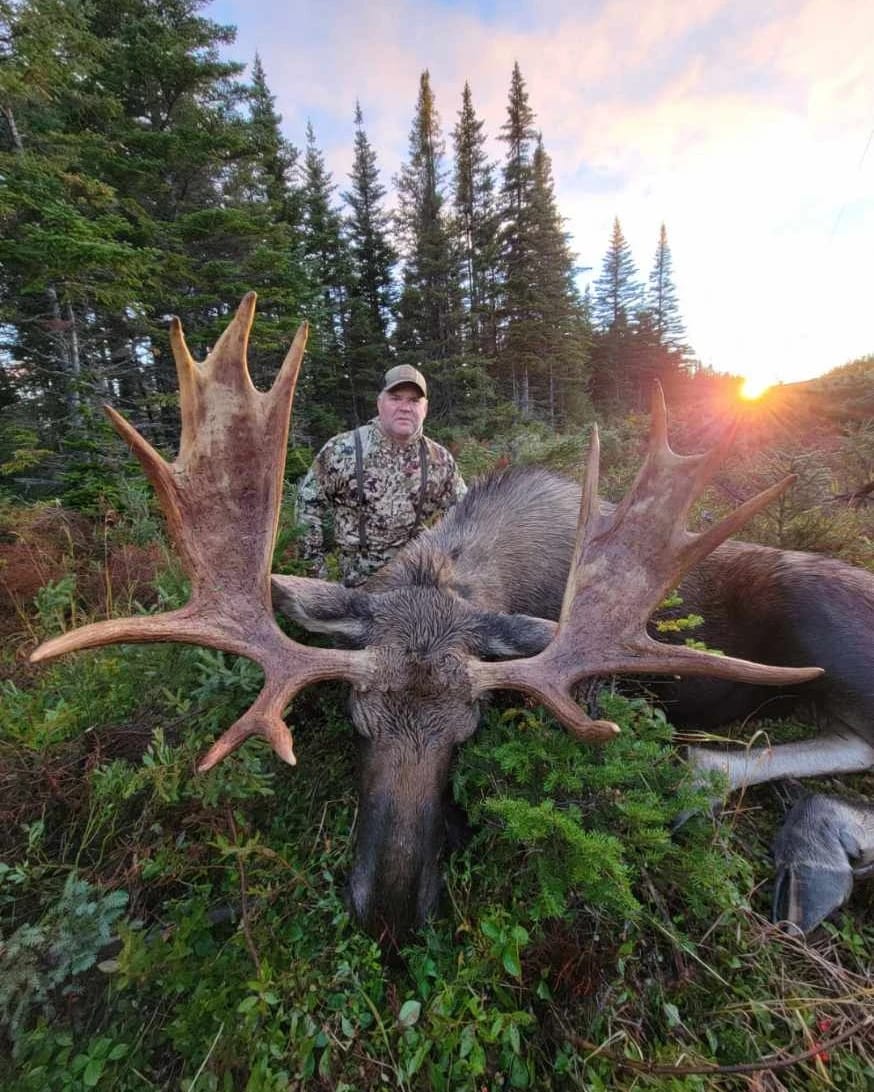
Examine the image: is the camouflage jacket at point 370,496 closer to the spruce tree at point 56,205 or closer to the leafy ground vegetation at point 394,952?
the leafy ground vegetation at point 394,952

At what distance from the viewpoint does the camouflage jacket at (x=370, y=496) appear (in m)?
5.19

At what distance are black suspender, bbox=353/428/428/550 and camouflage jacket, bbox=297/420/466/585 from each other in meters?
0.02

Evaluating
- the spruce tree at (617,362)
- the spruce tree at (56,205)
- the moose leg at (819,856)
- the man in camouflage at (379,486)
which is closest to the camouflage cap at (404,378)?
the man in camouflage at (379,486)

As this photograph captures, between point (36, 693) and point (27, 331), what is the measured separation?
625 inches

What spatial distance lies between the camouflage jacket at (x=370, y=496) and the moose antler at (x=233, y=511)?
8.47ft

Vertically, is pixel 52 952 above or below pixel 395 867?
below

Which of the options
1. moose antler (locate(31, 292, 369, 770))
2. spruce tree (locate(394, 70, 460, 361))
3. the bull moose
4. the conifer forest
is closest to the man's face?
the conifer forest

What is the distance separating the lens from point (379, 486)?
205 inches

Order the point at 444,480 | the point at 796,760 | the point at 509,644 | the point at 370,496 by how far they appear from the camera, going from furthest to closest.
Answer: the point at 444,480 < the point at 370,496 < the point at 796,760 < the point at 509,644

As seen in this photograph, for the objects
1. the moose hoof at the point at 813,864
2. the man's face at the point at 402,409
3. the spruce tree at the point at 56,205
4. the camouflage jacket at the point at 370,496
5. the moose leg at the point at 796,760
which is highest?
the spruce tree at the point at 56,205

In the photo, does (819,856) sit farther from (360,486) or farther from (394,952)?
(360,486)

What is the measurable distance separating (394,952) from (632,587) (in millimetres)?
1906

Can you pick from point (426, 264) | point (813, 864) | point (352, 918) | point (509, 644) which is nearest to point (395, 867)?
point (352, 918)

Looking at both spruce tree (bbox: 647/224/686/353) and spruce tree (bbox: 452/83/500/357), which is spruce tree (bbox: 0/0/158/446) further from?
spruce tree (bbox: 647/224/686/353)
